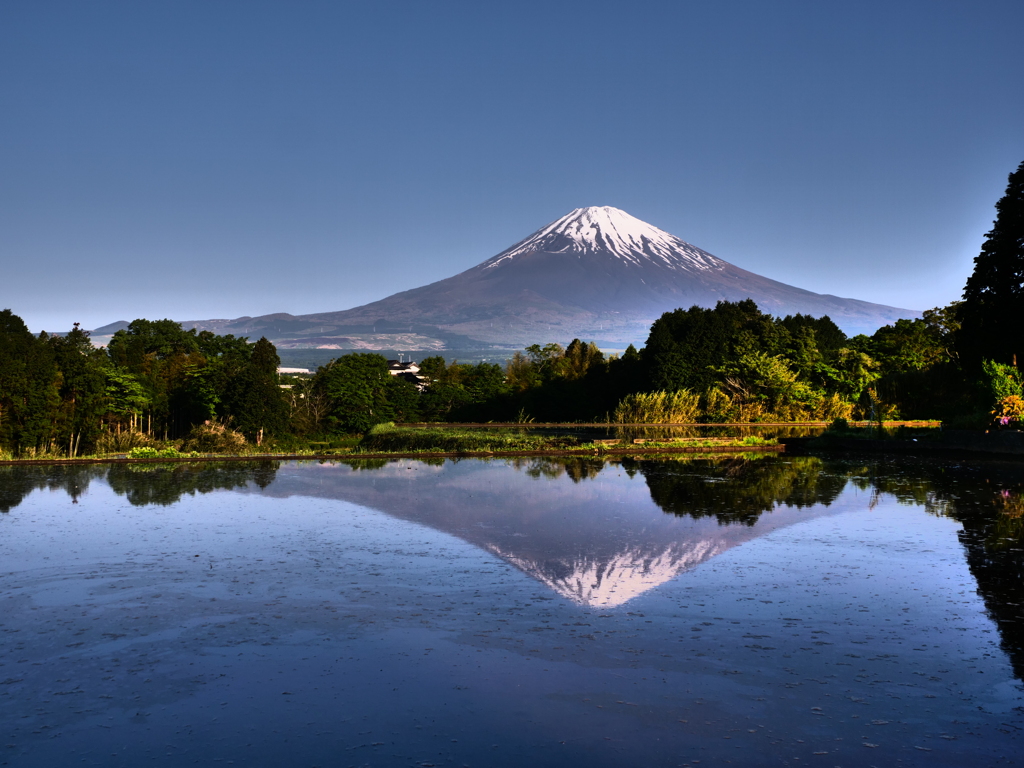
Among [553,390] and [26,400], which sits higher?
[553,390]

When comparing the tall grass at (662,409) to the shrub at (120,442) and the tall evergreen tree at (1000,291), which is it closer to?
the tall evergreen tree at (1000,291)

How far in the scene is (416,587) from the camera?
776 cm

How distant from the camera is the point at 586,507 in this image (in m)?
12.2

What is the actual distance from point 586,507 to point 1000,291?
14627mm

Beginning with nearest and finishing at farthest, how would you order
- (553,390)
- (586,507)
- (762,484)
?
(586,507) → (762,484) → (553,390)

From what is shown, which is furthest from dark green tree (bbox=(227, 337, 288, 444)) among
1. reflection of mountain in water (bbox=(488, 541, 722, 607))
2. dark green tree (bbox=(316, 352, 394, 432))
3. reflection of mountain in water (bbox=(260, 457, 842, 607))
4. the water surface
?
reflection of mountain in water (bbox=(488, 541, 722, 607))

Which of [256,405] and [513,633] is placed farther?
[256,405]

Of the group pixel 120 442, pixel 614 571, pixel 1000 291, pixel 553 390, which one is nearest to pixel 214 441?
pixel 120 442

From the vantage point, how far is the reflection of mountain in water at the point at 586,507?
855cm

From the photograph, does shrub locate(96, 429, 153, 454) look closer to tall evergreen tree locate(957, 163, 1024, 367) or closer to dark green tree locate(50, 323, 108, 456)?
dark green tree locate(50, 323, 108, 456)

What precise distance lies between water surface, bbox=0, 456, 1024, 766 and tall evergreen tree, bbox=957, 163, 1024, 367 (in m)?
10.5

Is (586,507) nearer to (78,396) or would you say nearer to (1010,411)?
(1010,411)

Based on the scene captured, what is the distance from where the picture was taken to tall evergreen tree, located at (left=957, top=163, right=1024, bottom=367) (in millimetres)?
20703

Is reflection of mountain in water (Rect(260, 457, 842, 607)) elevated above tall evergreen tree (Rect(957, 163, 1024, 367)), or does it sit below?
below
